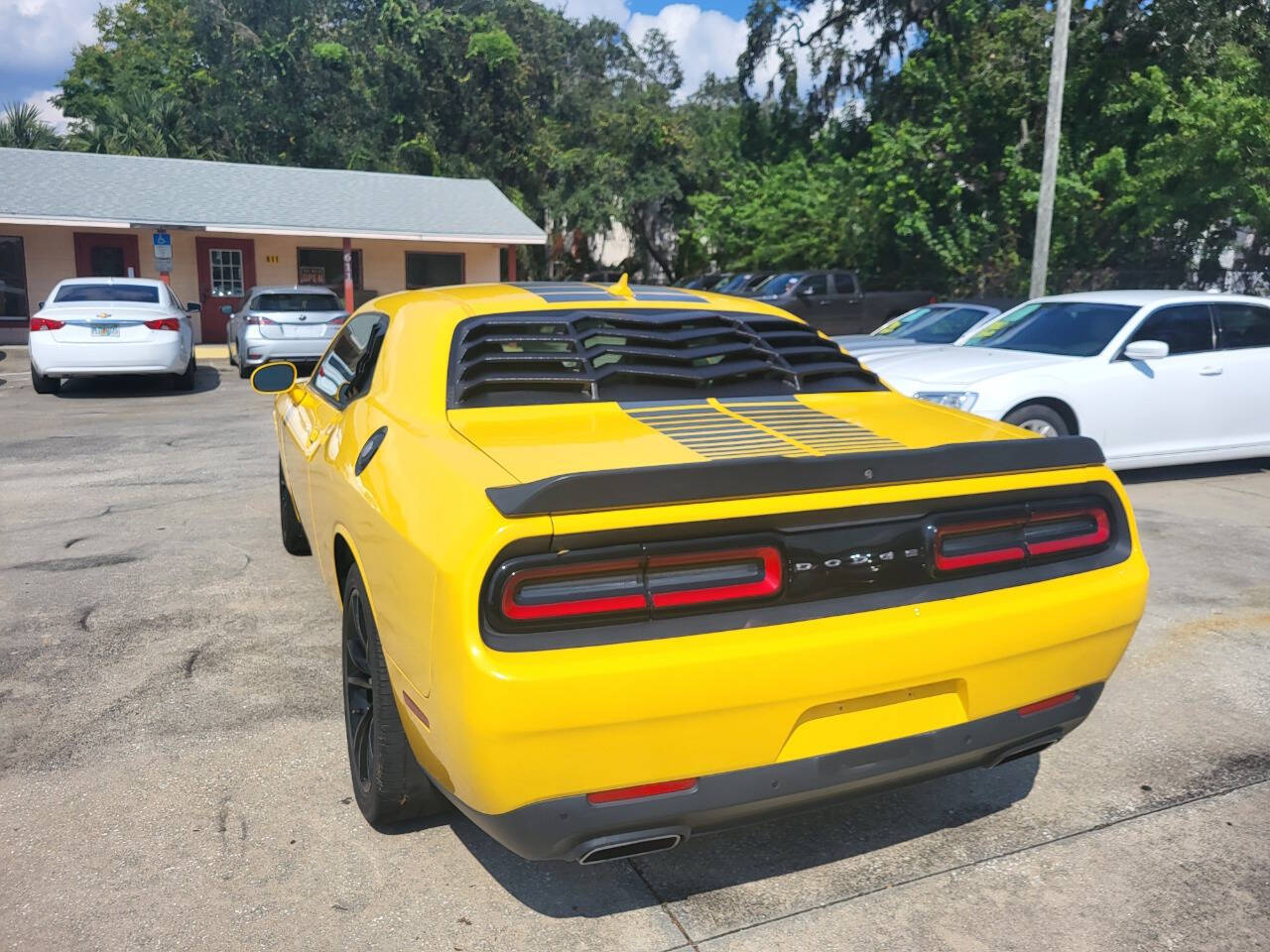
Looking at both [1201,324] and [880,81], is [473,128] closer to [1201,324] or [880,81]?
[880,81]

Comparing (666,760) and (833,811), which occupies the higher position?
(666,760)

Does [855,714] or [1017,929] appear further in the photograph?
[1017,929]

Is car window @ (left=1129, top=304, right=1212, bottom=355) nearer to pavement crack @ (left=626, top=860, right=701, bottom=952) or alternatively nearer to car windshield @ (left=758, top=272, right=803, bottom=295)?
pavement crack @ (left=626, top=860, right=701, bottom=952)

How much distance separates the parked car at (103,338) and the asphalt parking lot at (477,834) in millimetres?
8537

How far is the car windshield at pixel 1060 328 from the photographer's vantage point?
8.03 meters

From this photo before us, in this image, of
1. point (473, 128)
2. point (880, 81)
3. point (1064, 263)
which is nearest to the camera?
point (1064, 263)

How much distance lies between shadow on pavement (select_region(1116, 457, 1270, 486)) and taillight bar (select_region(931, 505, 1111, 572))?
6195 millimetres

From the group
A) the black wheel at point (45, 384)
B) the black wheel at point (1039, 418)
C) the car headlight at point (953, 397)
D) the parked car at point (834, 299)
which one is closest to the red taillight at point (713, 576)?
the car headlight at point (953, 397)

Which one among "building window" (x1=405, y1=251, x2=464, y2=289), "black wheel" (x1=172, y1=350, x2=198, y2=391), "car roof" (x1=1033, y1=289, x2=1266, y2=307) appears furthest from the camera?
"building window" (x1=405, y1=251, x2=464, y2=289)

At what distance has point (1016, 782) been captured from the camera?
352cm

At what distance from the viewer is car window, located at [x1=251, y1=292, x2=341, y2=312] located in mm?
15227

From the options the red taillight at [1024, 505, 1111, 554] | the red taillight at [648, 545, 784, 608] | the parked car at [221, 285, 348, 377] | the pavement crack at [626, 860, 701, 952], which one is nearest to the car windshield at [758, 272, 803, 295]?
the parked car at [221, 285, 348, 377]

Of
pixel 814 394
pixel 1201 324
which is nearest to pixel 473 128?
pixel 1201 324

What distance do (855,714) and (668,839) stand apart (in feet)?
1.76
